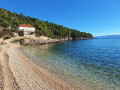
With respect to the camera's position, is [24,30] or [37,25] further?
[37,25]

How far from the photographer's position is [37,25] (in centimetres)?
8556

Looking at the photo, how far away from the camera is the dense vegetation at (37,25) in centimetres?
6112

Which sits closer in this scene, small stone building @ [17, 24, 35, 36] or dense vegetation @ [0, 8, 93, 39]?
small stone building @ [17, 24, 35, 36]

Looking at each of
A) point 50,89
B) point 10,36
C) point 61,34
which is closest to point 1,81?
point 50,89

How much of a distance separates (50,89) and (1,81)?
4.77 m

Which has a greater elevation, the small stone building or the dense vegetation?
the dense vegetation

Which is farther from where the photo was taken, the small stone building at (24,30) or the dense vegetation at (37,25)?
the dense vegetation at (37,25)

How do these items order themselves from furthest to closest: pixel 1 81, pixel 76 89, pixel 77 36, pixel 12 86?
pixel 77 36
pixel 76 89
pixel 1 81
pixel 12 86

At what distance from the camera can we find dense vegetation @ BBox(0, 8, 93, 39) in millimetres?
61125

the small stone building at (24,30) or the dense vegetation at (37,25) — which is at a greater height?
the dense vegetation at (37,25)

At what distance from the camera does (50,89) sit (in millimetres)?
6457

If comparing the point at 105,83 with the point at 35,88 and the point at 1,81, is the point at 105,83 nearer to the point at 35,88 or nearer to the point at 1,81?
the point at 35,88

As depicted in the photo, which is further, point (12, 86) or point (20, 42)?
point (20, 42)

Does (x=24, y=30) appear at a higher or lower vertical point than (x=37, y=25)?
lower
